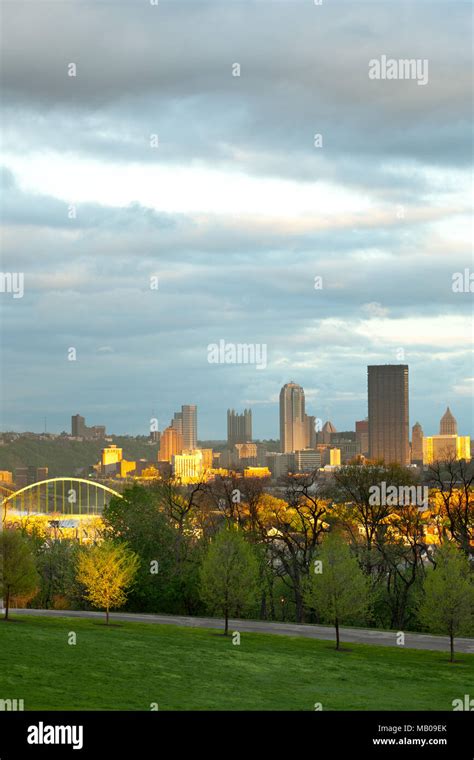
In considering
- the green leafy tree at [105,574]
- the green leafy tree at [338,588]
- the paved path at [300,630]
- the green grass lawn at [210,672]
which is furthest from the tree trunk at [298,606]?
the green grass lawn at [210,672]

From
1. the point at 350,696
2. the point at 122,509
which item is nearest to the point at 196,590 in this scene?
the point at 122,509

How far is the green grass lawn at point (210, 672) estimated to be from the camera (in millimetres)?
36938

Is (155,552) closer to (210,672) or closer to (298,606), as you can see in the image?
(298,606)

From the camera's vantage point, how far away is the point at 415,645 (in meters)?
53.0

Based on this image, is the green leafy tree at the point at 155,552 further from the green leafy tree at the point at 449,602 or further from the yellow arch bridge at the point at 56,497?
the yellow arch bridge at the point at 56,497

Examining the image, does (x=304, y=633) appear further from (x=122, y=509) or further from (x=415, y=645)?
(x=122, y=509)

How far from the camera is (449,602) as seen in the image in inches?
2004

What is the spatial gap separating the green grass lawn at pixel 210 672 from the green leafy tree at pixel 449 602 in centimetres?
170

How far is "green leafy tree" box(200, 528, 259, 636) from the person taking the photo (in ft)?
190

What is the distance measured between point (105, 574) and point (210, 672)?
19304mm

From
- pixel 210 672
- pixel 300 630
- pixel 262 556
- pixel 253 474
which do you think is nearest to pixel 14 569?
pixel 300 630

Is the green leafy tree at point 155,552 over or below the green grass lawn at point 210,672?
over
